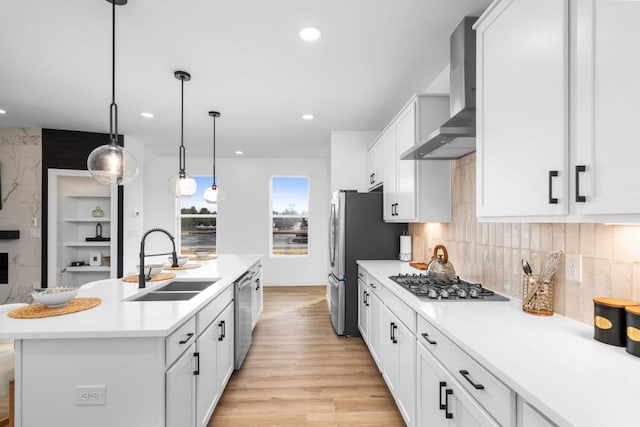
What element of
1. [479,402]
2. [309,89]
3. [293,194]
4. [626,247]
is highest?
[309,89]

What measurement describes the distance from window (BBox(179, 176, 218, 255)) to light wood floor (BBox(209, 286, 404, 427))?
3234mm

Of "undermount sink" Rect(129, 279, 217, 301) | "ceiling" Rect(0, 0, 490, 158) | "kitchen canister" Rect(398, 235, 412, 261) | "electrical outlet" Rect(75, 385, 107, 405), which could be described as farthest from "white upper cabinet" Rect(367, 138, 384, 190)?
"electrical outlet" Rect(75, 385, 107, 405)

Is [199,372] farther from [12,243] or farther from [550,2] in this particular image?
[12,243]

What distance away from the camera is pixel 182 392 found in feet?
5.22

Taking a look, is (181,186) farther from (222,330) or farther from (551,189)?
(551,189)

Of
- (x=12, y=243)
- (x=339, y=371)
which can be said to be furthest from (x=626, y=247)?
(x=12, y=243)

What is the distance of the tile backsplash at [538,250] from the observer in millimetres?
1265

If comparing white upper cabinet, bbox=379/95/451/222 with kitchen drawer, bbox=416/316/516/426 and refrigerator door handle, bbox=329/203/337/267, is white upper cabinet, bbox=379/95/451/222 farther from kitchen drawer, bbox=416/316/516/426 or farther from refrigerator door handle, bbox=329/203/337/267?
kitchen drawer, bbox=416/316/516/426

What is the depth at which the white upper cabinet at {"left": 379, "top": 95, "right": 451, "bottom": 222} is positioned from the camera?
8.47 feet

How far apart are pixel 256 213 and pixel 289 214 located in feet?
2.26

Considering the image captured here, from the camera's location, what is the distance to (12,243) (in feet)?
14.9

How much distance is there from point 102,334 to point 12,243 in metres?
4.72

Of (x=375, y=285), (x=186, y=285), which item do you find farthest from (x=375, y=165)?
(x=186, y=285)

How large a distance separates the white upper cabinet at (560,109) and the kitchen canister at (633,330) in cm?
37
